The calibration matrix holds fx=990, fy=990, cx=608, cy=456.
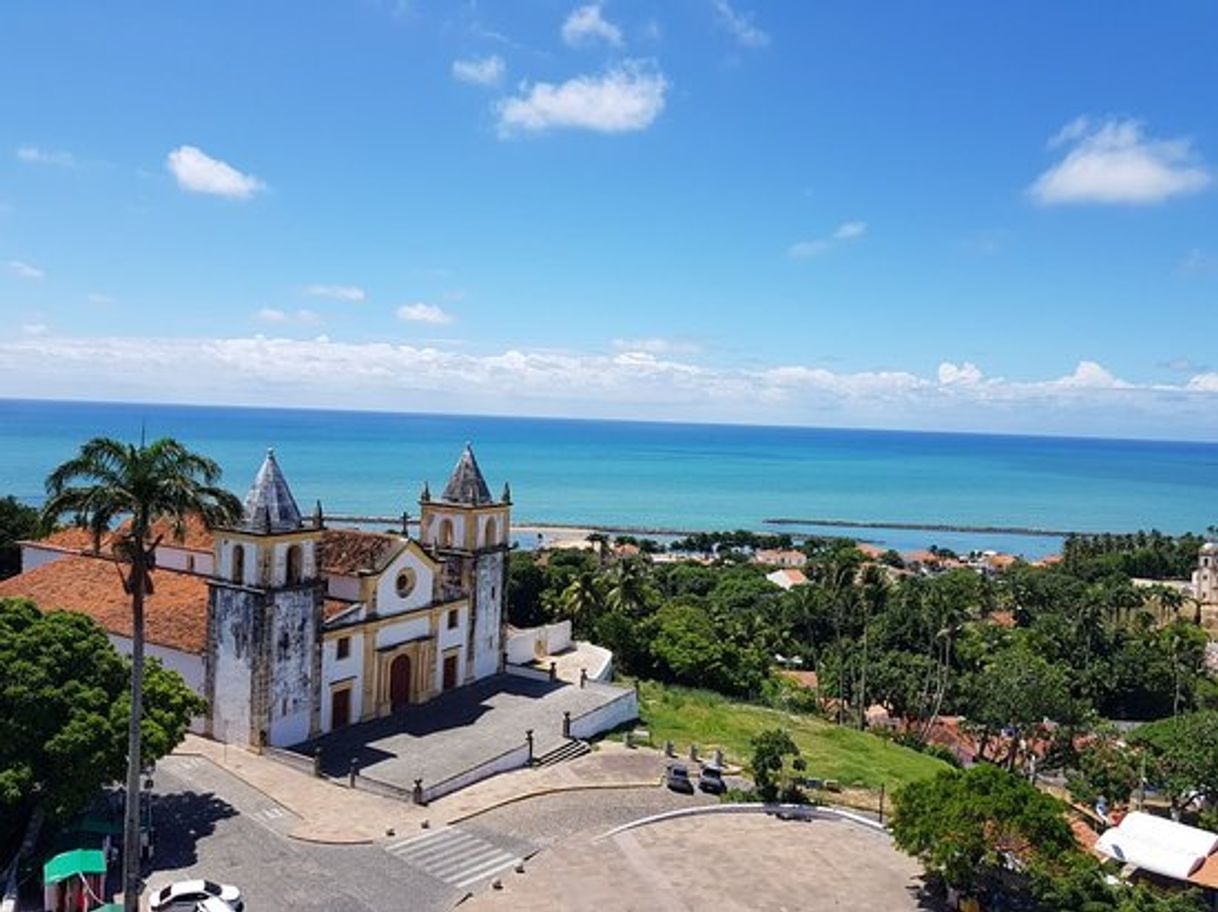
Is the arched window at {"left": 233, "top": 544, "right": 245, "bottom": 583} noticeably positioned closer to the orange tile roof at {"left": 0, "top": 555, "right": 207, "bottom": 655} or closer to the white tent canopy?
the orange tile roof at {"left": 0, "top": 555, "right": 207, "bottom": 655}

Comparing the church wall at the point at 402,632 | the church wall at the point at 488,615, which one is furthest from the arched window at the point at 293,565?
the church wall at the point at 488,615

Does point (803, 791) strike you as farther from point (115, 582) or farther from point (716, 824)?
point (115, 582)

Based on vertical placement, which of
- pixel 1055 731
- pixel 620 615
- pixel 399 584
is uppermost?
pixel 399 584

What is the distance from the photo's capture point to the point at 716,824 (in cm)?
2752

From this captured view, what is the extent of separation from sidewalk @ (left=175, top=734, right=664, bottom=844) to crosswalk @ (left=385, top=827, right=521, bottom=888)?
83cm

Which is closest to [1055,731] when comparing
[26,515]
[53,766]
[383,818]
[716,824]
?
[716,824]

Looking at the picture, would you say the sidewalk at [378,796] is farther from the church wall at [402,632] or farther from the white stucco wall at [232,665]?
the church wall at [402,632]

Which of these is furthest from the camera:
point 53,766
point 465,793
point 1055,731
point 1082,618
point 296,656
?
point 1082,618

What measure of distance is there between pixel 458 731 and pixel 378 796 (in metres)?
6.03

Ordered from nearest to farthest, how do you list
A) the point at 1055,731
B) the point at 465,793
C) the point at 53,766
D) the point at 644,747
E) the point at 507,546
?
the point at 53,766, the point at 465,793, the point at 644,747, the point at 507,546, the point at 1055,731

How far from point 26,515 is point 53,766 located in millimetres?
32059

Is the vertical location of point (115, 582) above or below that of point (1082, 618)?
above

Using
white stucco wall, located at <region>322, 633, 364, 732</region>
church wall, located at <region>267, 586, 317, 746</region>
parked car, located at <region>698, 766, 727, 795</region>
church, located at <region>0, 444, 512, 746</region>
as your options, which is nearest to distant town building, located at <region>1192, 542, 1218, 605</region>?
church, located at <region>0, 444, 512, 746</region>

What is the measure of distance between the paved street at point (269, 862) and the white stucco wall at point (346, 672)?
18.9ft
